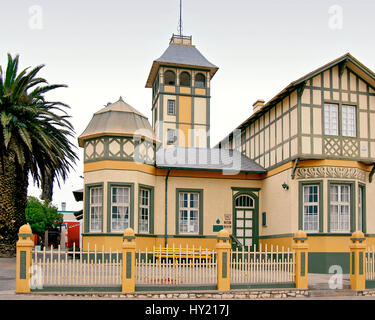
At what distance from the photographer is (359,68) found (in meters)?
19.8

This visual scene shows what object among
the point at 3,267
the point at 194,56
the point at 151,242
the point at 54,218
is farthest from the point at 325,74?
the point at 54,218

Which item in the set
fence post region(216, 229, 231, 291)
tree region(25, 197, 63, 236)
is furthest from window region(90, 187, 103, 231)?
tree region(25, 197, 63, 236)

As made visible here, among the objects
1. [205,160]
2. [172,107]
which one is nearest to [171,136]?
[172,107]

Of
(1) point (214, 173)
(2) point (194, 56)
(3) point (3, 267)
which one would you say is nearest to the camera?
(3) point (3, 267)

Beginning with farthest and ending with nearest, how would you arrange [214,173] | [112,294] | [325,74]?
[214,173]
[325,74]
[112,294]

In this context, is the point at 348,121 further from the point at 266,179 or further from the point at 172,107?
the point at 172,107

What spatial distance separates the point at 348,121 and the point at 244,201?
19.8 feet

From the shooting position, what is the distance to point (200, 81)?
1416 inches

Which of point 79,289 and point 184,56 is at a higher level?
point 184,56

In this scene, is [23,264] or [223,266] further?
[223,266]

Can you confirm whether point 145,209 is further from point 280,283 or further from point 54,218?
point 54,218

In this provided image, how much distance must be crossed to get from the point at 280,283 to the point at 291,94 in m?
8.80

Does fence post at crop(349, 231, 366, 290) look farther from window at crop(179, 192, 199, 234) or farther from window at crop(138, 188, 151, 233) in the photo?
window at crop(138, 188, 151, 233)

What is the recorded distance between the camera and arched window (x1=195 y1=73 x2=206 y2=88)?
35.7 metres
